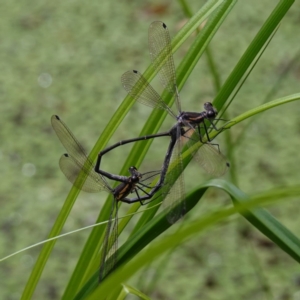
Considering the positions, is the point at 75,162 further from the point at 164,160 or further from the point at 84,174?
the point at 164,160

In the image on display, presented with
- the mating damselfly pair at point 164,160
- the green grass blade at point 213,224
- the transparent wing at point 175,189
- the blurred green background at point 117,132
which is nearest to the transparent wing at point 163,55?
the mating damselfly pair at point 164,160

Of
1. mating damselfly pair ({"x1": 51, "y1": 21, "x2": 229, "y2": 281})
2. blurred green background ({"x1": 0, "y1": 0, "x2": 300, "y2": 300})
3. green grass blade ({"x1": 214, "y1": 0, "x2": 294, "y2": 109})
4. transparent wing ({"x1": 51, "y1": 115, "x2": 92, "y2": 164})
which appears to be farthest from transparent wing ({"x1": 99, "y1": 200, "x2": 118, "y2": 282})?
blurred green background ({"x1": 0, "y1": 0, "x2": 300, "y2": 300})

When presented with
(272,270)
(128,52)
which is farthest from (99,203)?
(128,52)

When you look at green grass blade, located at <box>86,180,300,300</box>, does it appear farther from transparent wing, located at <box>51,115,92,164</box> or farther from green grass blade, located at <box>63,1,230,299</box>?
transparent wing, located at <box>51,115,92,164</box>

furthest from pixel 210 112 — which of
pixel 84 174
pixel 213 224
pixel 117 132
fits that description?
pixel 117 132

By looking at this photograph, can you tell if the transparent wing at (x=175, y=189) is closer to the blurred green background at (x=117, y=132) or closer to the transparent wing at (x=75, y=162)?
the transparent wing at (x=75, y=162)

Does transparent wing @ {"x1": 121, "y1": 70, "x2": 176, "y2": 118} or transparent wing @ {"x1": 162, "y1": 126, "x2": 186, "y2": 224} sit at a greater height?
transparent wing @ {"x1": 121, "y1": 70, "x2": 176, "y2": 118}

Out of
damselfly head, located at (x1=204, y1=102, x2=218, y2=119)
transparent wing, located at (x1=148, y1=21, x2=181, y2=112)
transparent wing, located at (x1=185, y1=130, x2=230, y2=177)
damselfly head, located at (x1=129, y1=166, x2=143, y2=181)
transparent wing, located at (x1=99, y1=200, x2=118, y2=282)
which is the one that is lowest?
transparent wing, located at (x1=99, y1=200, x2=118, y2=282)
